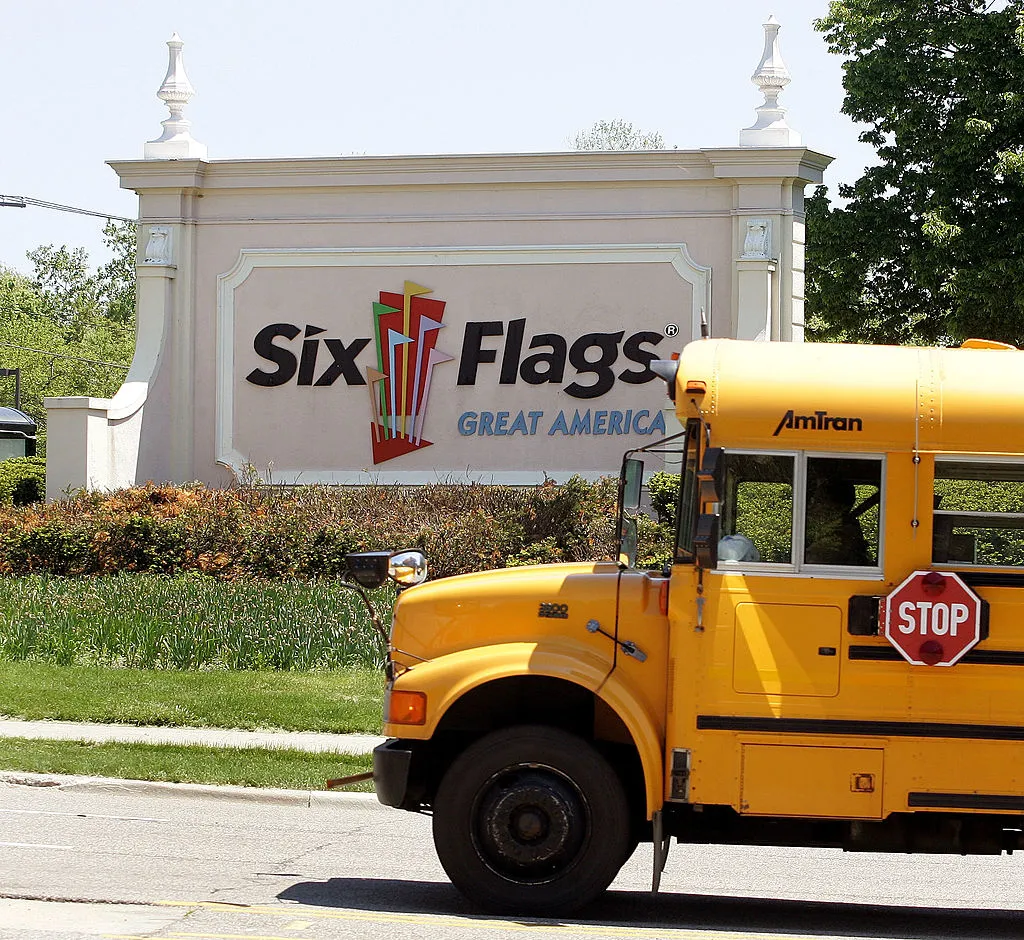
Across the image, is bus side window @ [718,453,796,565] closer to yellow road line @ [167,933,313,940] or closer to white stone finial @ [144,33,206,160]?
yellow road line @ [167,933,313,940]

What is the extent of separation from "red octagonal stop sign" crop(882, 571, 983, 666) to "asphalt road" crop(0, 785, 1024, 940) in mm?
1392

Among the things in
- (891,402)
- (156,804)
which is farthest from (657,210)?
(891,402)

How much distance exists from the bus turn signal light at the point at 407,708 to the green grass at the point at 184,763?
13.3 ft

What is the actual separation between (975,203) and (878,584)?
26.3 metres

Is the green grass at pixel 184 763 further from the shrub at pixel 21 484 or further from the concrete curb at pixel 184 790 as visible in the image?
the shrub at pixel 21 484

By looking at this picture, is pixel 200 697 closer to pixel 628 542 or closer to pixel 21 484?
pixel 628 542

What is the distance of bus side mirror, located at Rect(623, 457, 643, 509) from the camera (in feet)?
26.1

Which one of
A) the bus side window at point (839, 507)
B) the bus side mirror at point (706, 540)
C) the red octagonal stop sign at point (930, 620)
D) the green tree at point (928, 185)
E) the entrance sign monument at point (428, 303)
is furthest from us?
the green tree at point (928, 185)

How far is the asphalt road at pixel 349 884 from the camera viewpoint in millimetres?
6922

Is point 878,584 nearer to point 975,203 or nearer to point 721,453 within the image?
point 721,453

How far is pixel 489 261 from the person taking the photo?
71.9 ft

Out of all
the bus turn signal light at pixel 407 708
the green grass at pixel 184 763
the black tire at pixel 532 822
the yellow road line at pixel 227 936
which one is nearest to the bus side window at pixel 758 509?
the black tire at pixel 532 822

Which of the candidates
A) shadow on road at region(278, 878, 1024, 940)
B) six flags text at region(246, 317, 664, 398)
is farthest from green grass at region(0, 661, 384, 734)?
six flags text at region(246, 317, 664, 398)

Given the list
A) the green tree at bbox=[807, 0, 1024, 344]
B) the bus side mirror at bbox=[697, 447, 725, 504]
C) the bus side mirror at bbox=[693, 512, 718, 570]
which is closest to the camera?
the bus side mirror at bbox=[693, 512, 718, 570]
